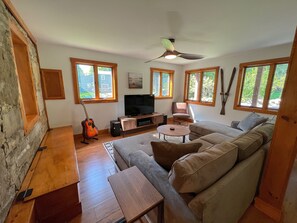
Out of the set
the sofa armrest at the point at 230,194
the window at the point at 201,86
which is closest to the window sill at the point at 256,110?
the window at the point at 201,86

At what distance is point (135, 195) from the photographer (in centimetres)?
93

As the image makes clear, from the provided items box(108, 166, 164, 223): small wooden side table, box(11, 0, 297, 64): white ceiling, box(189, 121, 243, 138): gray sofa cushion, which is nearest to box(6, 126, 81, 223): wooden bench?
box(108, 166, 164, 223): small wooden side table

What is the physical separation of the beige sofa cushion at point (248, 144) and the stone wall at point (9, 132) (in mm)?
2011

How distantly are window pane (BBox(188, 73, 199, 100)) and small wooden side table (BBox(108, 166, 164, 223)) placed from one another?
4.36 m

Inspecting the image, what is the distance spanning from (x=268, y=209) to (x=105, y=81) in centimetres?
399

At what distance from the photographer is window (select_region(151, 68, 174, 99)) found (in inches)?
183

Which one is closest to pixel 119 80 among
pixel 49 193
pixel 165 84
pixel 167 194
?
pixel 165 84

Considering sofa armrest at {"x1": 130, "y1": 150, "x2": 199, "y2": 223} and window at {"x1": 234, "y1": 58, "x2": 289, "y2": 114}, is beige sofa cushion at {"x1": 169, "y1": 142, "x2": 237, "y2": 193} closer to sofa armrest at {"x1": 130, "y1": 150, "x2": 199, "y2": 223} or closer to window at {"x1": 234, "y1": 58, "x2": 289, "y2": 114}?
sofa armrest at {"x1": 130, "y1": 150, "x2": 199, "y2": 223}

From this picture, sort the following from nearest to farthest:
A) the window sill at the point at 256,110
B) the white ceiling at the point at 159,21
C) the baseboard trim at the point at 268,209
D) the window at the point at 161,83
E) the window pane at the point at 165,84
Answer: the baseboard trim at the point at 268,209 < the white ceiling at the point at 159,21 < the window sill at the point at 256,110 < the window at the point at 161,83 < the window pane at the point at 165,84

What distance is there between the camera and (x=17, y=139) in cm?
135

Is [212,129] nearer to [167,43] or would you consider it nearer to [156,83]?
[167,43]

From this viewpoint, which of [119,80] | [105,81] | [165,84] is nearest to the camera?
[105,81]

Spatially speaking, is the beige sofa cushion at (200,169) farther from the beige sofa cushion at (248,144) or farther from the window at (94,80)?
the window at (94,80)

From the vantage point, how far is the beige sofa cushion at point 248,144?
3.86 ft
